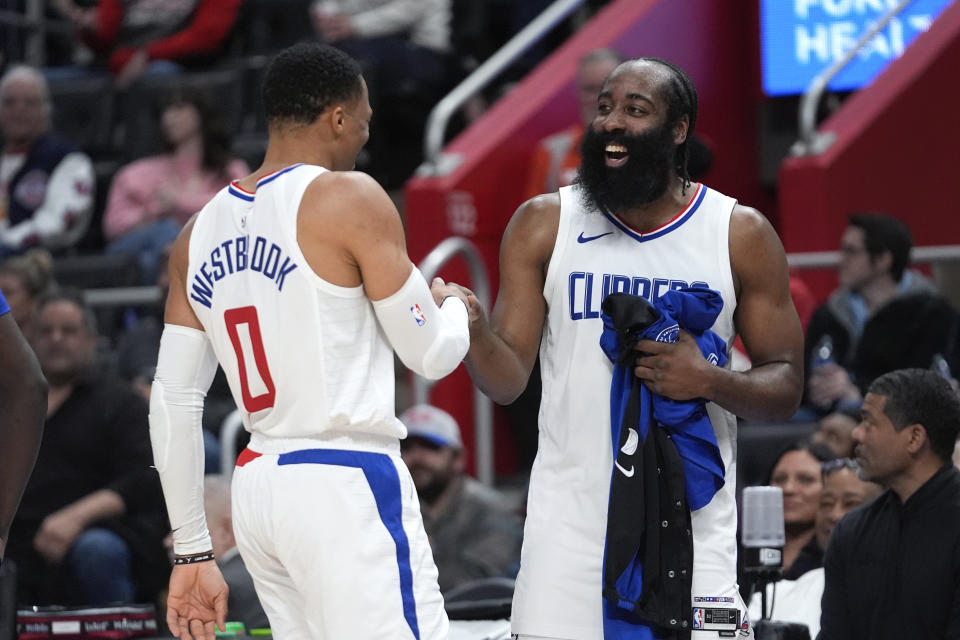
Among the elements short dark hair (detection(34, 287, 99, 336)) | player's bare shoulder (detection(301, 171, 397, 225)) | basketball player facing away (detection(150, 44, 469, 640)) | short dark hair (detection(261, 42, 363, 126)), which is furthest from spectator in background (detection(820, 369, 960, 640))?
short dark hair (detection(34, 287, 99, 336))

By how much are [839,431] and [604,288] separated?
3.27m

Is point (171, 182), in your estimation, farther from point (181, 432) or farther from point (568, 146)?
point (181, 432)

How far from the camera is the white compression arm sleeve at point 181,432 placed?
376cm

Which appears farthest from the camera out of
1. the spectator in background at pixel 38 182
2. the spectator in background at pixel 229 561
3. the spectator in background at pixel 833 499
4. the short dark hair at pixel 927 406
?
the spectator in background at pixel 38 182

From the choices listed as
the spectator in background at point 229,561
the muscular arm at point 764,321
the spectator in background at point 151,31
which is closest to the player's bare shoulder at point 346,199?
the muscular arm at point 764,321

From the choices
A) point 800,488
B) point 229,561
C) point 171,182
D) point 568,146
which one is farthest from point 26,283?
point 800,488

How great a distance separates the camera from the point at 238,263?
11.9 feet

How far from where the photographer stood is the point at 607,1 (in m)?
11.3

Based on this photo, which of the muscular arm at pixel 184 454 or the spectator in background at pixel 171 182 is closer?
the muscular arm at pixel 184 454

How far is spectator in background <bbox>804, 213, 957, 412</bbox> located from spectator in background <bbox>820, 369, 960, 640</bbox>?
6.14 feet

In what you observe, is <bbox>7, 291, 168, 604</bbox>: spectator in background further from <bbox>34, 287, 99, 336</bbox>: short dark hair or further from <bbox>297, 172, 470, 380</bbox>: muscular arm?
<bbox>297, 172, 470, 380</bbox>: muscular arm

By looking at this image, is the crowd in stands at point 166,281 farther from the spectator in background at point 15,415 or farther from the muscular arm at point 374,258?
the spectator in background at point 15,415

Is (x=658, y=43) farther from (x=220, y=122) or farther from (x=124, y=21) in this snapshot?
(x=124, y=21)

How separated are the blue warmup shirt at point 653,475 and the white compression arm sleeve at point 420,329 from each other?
1.24 feet
